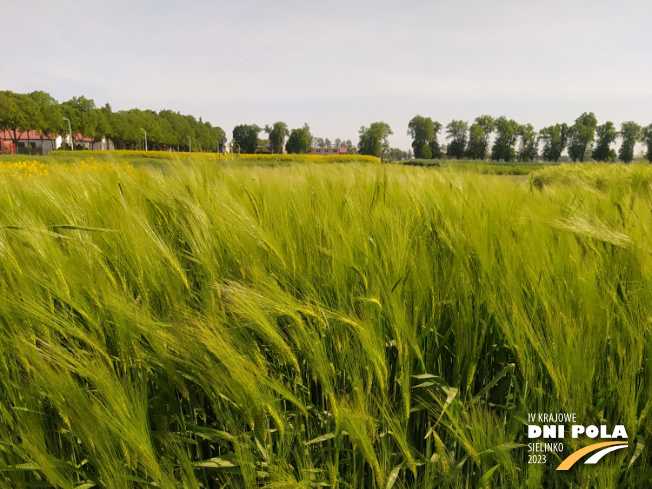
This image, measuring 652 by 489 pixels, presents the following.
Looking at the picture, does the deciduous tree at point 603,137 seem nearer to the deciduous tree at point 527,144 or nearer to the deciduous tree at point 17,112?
the deciduous tree at point 527,144

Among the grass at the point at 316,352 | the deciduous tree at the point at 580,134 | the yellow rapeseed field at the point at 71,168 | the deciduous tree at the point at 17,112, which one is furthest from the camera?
the deciduous tree at the point at 580,134

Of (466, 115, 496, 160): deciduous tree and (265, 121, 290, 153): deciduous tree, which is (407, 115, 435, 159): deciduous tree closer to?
(466, 115, 496, 160): deciduous tree

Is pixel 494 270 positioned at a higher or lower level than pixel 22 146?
lower

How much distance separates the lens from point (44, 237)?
37.9 inches

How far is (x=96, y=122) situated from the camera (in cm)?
5891

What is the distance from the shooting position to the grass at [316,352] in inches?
27.6

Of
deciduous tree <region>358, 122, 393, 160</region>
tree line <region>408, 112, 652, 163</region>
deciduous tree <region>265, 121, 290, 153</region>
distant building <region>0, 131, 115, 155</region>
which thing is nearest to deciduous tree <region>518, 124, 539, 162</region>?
tree line <region>408, 112, 652, 163</region>

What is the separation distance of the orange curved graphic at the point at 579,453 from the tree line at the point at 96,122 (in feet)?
181

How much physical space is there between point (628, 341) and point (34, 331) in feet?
4.43

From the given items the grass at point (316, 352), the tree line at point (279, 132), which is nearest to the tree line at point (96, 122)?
the tree line at point (279, 132)

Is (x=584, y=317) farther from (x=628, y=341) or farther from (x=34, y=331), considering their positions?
(x=34, y=331)

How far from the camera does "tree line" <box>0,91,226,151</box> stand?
46812 millimetres

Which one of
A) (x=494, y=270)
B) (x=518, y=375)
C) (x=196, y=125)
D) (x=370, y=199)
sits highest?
(x=196, y=125)

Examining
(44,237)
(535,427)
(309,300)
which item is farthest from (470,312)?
(44,237)
